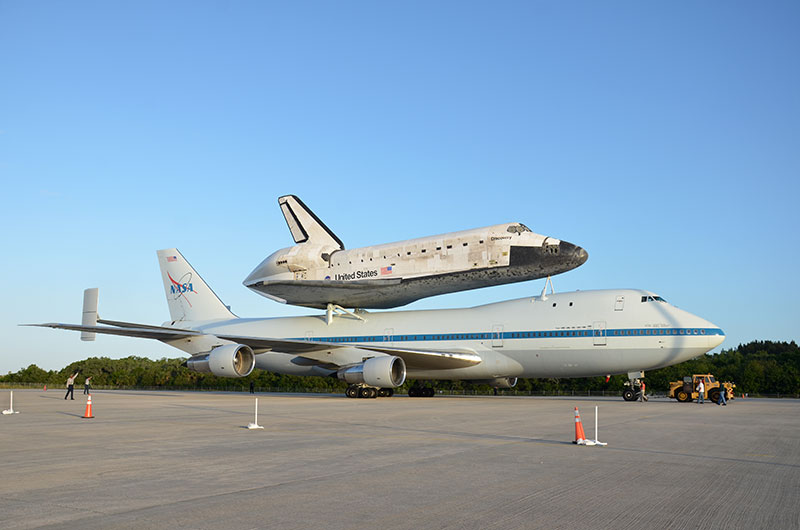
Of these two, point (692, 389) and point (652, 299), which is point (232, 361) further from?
point (692, 389)

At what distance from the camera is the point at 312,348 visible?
31766 mm

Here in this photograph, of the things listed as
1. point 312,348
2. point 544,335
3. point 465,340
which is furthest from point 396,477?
point 312,348

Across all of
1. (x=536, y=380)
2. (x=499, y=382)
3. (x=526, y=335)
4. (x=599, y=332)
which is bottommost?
(x=536, y=380)

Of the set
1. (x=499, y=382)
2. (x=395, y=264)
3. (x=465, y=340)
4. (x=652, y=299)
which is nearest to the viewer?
(x=652, y=299)

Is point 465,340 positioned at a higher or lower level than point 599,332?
lower

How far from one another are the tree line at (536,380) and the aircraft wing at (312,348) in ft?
A: 25.9

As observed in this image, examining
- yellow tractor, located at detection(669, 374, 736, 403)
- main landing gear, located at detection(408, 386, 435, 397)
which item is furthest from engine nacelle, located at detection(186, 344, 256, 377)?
yellow tractor, located at detection(669, 374, 736, 403)

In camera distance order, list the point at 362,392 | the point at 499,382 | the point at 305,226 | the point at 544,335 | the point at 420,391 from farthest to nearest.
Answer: the point at 420,391
the point at 305,226
the point at 499,382
the point at 362,392
the point at 544,335

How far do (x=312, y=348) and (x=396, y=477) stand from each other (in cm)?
2398

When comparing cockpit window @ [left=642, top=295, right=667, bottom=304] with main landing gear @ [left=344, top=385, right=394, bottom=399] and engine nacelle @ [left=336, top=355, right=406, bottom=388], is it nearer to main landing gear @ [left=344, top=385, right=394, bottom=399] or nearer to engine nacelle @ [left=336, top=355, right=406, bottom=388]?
engine nacelle @ [left=336, top=355, right=406, bottom=388]

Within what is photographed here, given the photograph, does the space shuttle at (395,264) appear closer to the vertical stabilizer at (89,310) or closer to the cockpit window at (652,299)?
the cockpit window at (652,299)

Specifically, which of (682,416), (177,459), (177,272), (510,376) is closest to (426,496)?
(177,459)

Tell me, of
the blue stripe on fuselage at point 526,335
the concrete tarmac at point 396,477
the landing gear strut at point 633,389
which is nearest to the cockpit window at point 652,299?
the blue stripe on fuselage at point 526,335

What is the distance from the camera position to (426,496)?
6.97 meters
